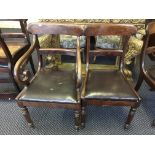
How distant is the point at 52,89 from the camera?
130 cm

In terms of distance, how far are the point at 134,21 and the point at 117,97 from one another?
38.5 inches

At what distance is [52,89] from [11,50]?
2.61 feet

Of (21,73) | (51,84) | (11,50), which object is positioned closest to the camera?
(21,73)

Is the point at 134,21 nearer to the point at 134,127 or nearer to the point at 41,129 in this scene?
the point at 134,127

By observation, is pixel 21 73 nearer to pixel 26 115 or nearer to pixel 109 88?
pixel 26 115

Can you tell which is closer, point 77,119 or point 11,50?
point 77,119

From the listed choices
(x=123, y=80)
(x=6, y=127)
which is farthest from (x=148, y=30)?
(x=6, y=127)

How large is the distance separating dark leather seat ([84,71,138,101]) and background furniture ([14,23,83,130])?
12 centimetres

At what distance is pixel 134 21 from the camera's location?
1.80 m

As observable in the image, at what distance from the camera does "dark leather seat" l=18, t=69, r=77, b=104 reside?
1236 mm

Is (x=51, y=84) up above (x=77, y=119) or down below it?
above

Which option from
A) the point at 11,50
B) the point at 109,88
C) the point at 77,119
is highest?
the point at 11,50

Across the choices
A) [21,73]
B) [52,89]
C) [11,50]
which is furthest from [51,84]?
[11,50]

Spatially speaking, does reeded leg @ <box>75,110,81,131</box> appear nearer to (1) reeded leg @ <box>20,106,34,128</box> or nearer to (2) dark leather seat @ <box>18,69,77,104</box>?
(2) dark leather seat @ <box>18,69,77,104</box>
